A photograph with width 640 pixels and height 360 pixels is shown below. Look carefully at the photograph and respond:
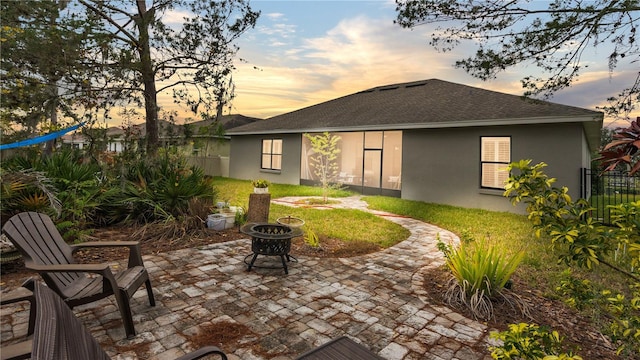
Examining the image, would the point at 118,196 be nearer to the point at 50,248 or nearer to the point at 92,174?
the point at 92,174

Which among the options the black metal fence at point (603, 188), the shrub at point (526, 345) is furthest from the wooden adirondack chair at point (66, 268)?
the black metal fence at point (603, 188)

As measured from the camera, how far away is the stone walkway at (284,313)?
107 inches

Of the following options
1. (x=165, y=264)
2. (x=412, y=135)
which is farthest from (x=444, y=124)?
(x=165, y=264)

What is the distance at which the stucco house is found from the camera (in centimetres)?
912

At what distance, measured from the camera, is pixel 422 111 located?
12.5m

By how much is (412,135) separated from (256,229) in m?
9.03

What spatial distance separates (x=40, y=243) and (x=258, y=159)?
49.3 feet

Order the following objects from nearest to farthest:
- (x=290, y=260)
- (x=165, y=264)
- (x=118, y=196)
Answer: (x=165, y=264)
(x=290, y=260)
(x=118, y=196)

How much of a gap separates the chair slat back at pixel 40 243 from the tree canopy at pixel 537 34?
6.10 meters

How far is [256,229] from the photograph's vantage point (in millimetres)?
4801

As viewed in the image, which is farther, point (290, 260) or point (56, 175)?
point (56, 175)

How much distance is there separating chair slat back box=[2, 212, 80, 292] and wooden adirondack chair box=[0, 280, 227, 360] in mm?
1359

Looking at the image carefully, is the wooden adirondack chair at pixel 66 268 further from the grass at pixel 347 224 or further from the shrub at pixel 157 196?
the grass at pixel 347 224

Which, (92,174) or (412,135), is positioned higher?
(412,135)
